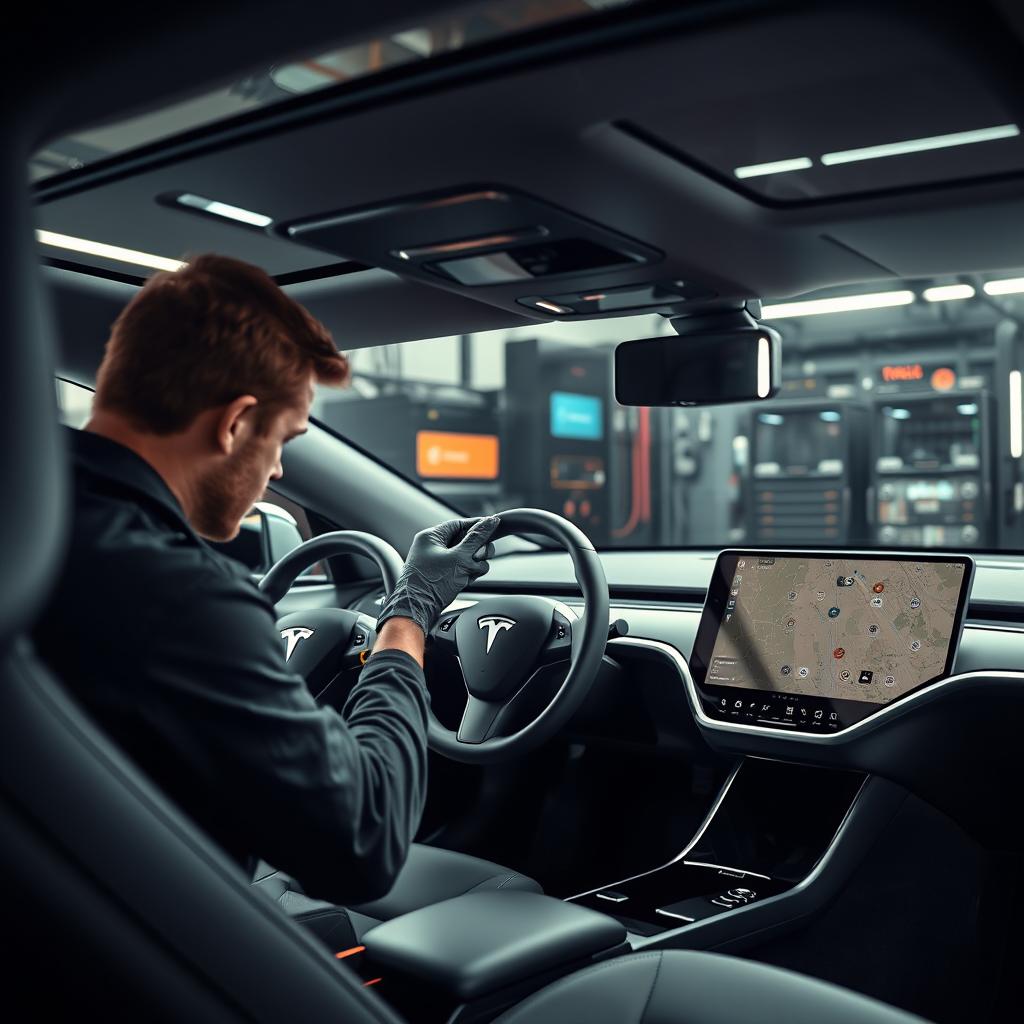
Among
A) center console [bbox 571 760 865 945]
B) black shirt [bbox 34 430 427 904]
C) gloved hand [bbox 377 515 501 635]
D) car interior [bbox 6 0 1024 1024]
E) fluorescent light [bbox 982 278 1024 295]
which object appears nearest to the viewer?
car interior [bbox 6 0 1024 1024]

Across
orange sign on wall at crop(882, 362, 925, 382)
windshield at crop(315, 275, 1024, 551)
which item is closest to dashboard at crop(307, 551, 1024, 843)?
windshield at crop(315, 275, 1024, 551)

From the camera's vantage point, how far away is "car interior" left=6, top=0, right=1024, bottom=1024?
678mm

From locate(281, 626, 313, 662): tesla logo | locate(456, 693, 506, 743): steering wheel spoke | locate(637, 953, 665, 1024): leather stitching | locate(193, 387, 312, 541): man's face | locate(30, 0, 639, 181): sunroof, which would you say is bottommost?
locate(637, 953, 665, 1024): leather stitching

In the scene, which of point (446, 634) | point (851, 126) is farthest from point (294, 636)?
point (851, 126)

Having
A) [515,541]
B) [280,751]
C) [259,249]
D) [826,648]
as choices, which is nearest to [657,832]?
[826,648]

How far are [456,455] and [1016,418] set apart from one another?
589 cm

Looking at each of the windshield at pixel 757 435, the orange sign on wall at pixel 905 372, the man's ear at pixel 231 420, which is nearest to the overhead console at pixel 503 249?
the man's ear at pixel 231 420

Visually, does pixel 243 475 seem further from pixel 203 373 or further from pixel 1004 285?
pixel 1004 285

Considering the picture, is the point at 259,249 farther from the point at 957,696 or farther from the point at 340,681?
the point at 957,696

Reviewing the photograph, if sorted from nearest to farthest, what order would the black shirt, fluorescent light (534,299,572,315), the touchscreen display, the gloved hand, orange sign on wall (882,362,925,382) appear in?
the black shirt → the gloved hand → fluorescent light (534,299,572,315) → the touchscreen display → orange sign on wall (882,362,925,382)

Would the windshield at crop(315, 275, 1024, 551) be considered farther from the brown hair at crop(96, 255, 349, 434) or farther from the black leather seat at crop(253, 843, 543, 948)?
the brown hair at crop(96, 255, 349, 434)

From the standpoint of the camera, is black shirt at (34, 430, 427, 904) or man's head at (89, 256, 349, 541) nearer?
black shirt at (34, 430, 427, 904)

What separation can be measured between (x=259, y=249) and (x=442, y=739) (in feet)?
2.87

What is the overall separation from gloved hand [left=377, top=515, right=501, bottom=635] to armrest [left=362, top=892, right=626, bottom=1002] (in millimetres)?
411
